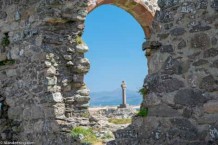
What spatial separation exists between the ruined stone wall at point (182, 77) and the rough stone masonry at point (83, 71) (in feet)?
0.04

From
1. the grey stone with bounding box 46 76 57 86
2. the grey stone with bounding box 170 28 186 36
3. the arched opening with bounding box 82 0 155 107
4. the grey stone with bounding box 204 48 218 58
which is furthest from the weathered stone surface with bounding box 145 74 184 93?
the arched opening with bounding box 82 0 155 107

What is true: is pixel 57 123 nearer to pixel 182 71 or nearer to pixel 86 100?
pixel 86 100

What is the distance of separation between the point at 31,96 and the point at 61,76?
0.69m

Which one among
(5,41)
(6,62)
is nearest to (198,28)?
(6,62)

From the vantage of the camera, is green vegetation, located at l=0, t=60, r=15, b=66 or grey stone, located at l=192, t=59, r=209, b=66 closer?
grey stone, located at l=192, t=59, r=209, b=66

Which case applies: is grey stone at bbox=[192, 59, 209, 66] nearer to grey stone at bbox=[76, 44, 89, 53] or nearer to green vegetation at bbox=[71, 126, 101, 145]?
green vegetation at bbox=[71, 126, 101, 145]

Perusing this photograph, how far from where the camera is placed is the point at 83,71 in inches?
278

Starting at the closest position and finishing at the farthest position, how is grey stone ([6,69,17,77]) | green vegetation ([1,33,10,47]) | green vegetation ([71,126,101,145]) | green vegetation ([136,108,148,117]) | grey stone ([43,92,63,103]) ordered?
green vegetation ([136,108,148,117]) → green vegetation ([71,126,101,145]) → grey stone ([43,92,63,103]) → grey stone ([6,69,17,77]) → green vegetation ([1,33,10,47])

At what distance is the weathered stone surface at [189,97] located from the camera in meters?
4.84

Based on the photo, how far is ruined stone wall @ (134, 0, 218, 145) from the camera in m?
4.79

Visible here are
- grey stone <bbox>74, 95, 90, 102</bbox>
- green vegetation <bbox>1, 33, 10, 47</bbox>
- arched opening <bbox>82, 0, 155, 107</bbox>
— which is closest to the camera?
grey stone <bbox>74, 95, 90, 102</bbox>

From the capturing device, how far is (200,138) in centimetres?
481

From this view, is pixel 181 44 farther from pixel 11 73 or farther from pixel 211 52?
pixel 11 73

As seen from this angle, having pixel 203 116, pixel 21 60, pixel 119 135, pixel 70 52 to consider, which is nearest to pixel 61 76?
pixel 70 52
